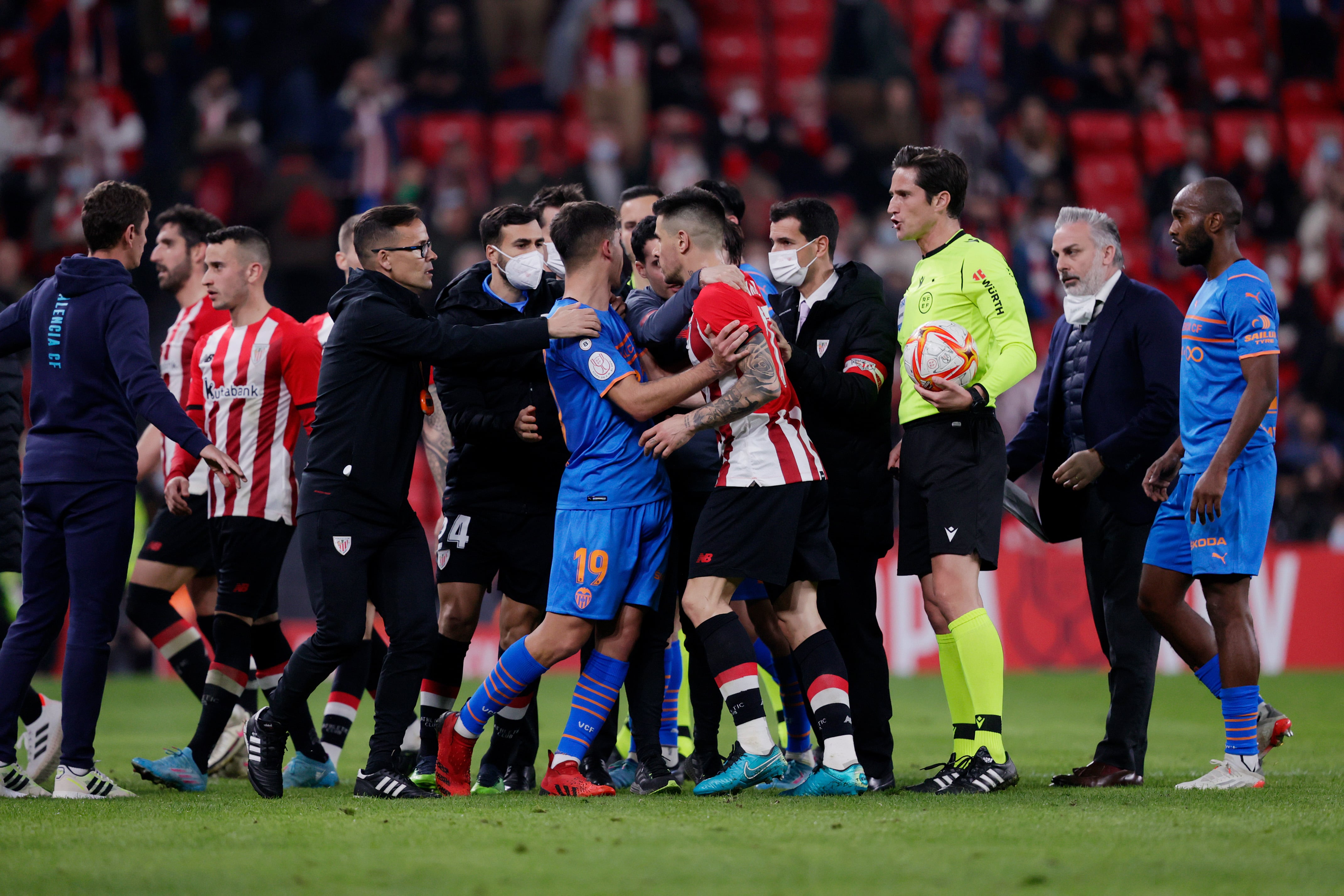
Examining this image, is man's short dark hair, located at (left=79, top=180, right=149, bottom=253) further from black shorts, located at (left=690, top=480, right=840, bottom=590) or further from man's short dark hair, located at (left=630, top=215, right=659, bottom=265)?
black shorts, located at (left=690, top=480, right=840, bottom=590)

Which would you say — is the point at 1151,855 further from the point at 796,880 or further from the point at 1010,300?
the point at 1010,300

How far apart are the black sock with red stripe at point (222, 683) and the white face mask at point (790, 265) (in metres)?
2.82

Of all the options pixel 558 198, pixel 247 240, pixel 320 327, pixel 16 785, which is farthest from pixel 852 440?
pixel 16 785

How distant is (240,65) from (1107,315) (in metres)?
13.8

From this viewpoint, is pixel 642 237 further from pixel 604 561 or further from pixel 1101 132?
pixel 1101 132

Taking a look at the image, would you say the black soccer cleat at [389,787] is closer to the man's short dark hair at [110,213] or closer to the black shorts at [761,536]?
the black shorts at [761,536]

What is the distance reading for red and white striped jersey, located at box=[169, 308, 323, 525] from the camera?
20.3ft

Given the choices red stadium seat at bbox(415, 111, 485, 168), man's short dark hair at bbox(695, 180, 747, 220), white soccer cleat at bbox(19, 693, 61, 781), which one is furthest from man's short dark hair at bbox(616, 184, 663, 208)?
red stadium seat at bbox(415, 111, 485, 168)

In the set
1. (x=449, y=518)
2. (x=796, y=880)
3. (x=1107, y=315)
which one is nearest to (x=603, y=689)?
(x=449, y=518)

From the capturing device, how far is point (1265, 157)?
60.0ft

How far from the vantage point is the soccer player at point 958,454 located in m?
5.16

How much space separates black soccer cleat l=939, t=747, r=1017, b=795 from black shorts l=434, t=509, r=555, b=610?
1878mm

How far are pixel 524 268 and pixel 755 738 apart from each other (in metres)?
2.23

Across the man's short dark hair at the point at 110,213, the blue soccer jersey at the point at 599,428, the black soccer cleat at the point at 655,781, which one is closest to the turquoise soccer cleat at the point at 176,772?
the black soccer cleat at the point at 655,781
